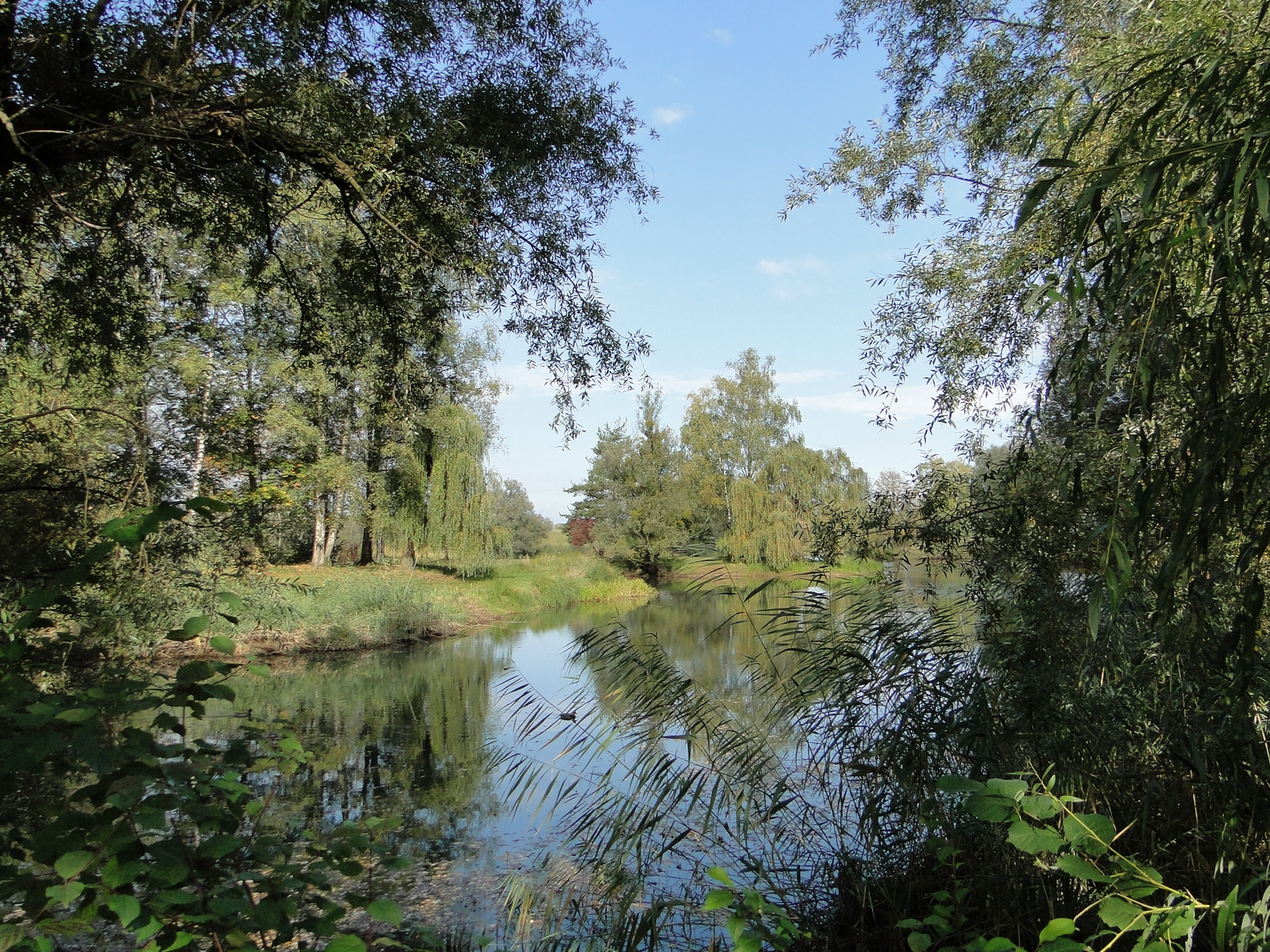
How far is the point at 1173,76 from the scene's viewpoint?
69.3 inches

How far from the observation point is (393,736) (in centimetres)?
888

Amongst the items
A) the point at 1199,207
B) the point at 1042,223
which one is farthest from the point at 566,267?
the point at 1199,207

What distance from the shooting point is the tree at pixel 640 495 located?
2852 centimetres

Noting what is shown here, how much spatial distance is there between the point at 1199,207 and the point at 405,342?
4560 mm

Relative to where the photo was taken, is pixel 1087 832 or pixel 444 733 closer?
pixel 1087 832

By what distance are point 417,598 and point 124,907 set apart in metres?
15.3

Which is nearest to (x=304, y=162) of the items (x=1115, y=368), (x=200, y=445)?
(x=200, y=445)

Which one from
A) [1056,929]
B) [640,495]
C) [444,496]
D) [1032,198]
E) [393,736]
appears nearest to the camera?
[1056,929]

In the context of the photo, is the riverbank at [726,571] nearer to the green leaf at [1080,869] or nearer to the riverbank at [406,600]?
the riverbank at [406,600]

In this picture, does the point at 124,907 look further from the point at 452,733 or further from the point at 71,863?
the point at 452,733

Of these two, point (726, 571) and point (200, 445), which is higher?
point (200, 445)

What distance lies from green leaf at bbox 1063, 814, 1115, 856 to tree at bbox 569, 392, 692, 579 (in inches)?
984

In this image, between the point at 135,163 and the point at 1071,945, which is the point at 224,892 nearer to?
the point at 1071,945

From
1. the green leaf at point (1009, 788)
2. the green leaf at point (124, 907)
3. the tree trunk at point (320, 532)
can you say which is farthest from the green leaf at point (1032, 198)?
the tree trunk at point (320, 532)
